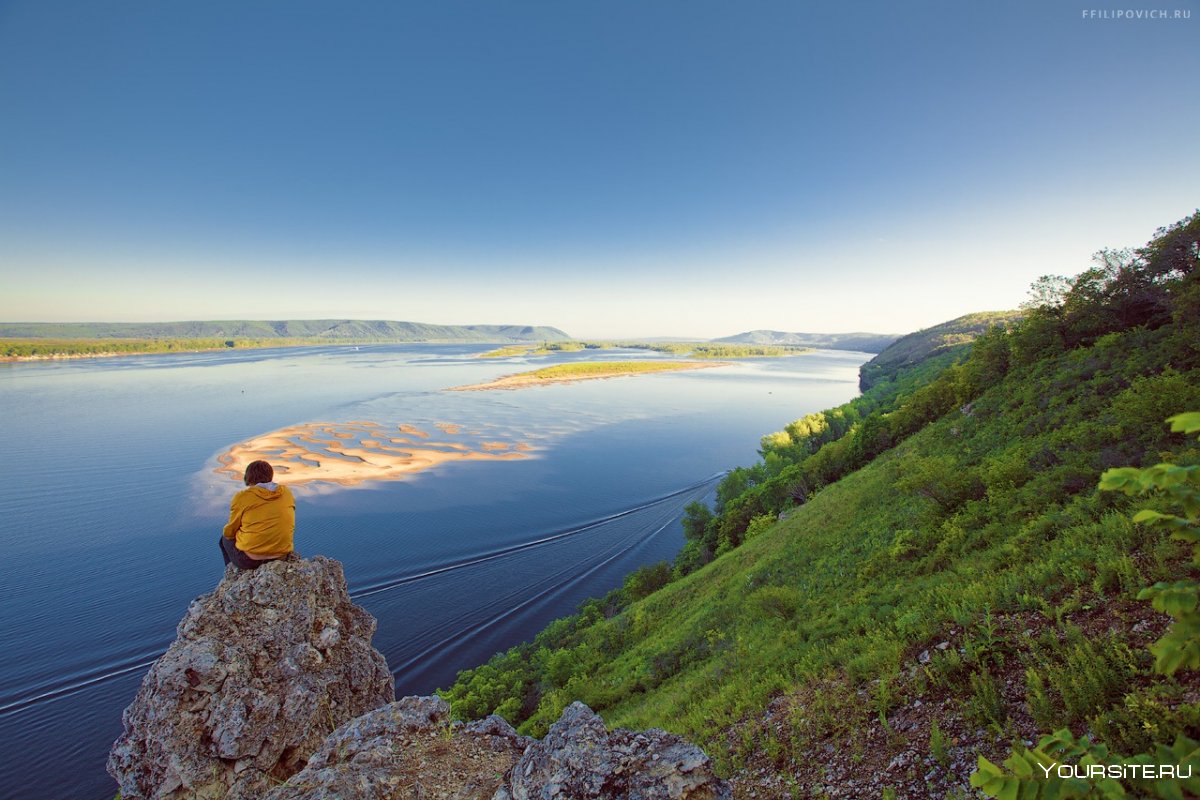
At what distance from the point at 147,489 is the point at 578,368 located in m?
121

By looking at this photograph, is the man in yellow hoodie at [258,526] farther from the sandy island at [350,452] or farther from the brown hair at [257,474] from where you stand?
the sandy island at [350,452]

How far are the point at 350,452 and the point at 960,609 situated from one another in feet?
194

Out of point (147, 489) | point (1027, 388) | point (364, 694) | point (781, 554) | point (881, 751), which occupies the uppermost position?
point (1027, 388)

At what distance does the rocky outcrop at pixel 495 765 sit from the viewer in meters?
5.41

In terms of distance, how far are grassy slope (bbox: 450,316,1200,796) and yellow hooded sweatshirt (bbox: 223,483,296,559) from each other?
949cm

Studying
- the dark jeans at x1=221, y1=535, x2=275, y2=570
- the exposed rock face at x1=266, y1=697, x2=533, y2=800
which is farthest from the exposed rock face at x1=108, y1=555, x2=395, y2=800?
the exposed rock face at x1=266, y1=697, x2=533, y2=800

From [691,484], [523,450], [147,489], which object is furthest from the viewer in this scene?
[523,450]

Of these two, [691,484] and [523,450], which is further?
[523,450]

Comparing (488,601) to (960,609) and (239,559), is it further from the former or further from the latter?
(960,609)

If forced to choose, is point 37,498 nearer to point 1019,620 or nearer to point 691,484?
point 691,484

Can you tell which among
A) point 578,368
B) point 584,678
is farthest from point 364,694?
point 578,368

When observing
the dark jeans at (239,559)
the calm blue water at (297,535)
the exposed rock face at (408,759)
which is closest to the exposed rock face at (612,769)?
the exposed rock face at (408,759)

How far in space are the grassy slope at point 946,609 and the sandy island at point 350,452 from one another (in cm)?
3289

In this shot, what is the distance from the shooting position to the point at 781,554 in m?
19.9
